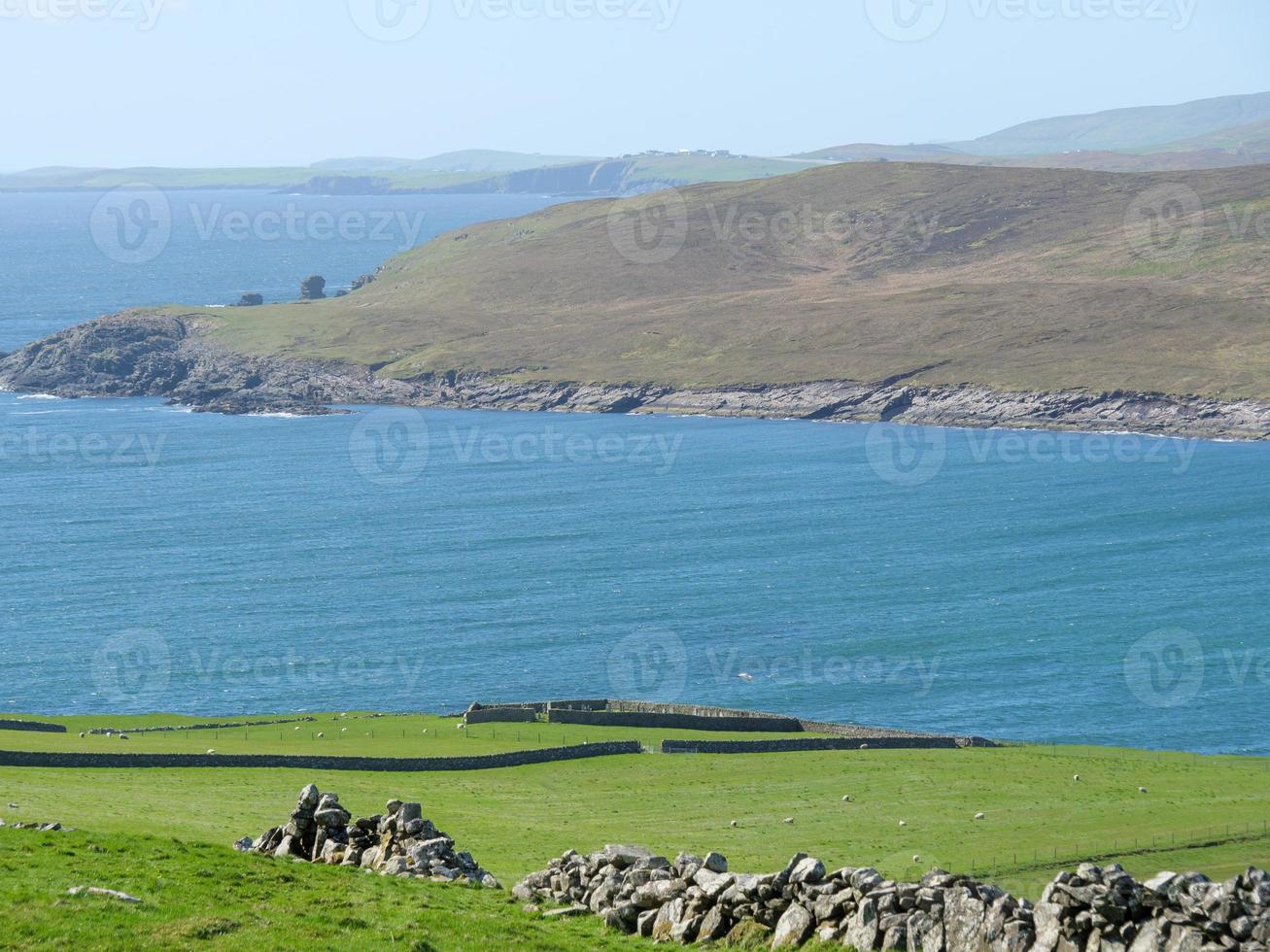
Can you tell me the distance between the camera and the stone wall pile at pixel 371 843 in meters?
28.7

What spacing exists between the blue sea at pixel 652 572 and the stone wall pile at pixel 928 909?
54.1m

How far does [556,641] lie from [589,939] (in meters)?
72.1

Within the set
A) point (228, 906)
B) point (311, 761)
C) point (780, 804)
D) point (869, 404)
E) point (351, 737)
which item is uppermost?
point (228, 906)

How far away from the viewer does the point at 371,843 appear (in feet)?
98.2

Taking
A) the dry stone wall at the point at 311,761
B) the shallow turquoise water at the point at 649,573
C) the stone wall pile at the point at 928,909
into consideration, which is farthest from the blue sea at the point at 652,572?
the stone wall pile at the point at 928,909

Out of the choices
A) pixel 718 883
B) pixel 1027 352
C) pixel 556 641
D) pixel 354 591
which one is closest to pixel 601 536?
pixel 354 591

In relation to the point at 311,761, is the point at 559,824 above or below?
above

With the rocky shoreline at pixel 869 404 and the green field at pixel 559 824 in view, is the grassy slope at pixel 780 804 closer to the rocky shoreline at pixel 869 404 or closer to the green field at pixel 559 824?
the green field at pixel 559 824

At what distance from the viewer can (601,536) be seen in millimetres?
127500

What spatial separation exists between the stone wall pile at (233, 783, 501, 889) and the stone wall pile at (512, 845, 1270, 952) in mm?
2124

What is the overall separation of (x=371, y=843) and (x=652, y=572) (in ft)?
280

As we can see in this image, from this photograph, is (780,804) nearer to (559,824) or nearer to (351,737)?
(559,824)

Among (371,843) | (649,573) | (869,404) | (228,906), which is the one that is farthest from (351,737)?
(869,404)

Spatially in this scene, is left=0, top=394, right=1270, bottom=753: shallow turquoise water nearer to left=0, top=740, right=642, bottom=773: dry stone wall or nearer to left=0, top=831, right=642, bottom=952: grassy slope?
left=0, top=740, right=642, bottom=773: dry stone wall
